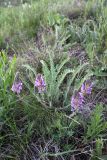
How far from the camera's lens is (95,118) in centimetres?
170

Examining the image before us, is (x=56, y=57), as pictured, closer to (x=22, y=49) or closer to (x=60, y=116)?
(x=22, y=49)

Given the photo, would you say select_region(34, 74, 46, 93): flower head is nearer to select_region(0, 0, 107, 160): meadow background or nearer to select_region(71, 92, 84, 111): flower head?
select_region(0, 0, 107, 160): meadow background

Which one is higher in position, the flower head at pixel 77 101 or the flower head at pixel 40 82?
the flower head at pixel 40 82

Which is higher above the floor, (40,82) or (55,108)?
(40,82)

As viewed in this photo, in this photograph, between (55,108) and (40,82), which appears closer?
(40,82)

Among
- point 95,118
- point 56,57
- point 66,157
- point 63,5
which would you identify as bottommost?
point 66,157

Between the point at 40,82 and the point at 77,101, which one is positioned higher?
the point at 40,82

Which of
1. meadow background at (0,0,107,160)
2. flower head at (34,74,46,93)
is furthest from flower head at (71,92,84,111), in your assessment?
flower head at (34,74,46,93)

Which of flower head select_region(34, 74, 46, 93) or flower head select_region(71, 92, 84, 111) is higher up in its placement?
flower head select_region(34, 74, 46, 93)

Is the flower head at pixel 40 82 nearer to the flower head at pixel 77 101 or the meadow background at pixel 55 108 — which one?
the meadow background at pixel 55 108

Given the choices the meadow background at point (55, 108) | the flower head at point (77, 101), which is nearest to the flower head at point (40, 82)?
the meadow background at point (55, 108)

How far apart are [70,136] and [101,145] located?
22 cm

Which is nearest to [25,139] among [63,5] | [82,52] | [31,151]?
[31,151]

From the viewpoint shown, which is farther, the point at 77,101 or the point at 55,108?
the point at 55,108
